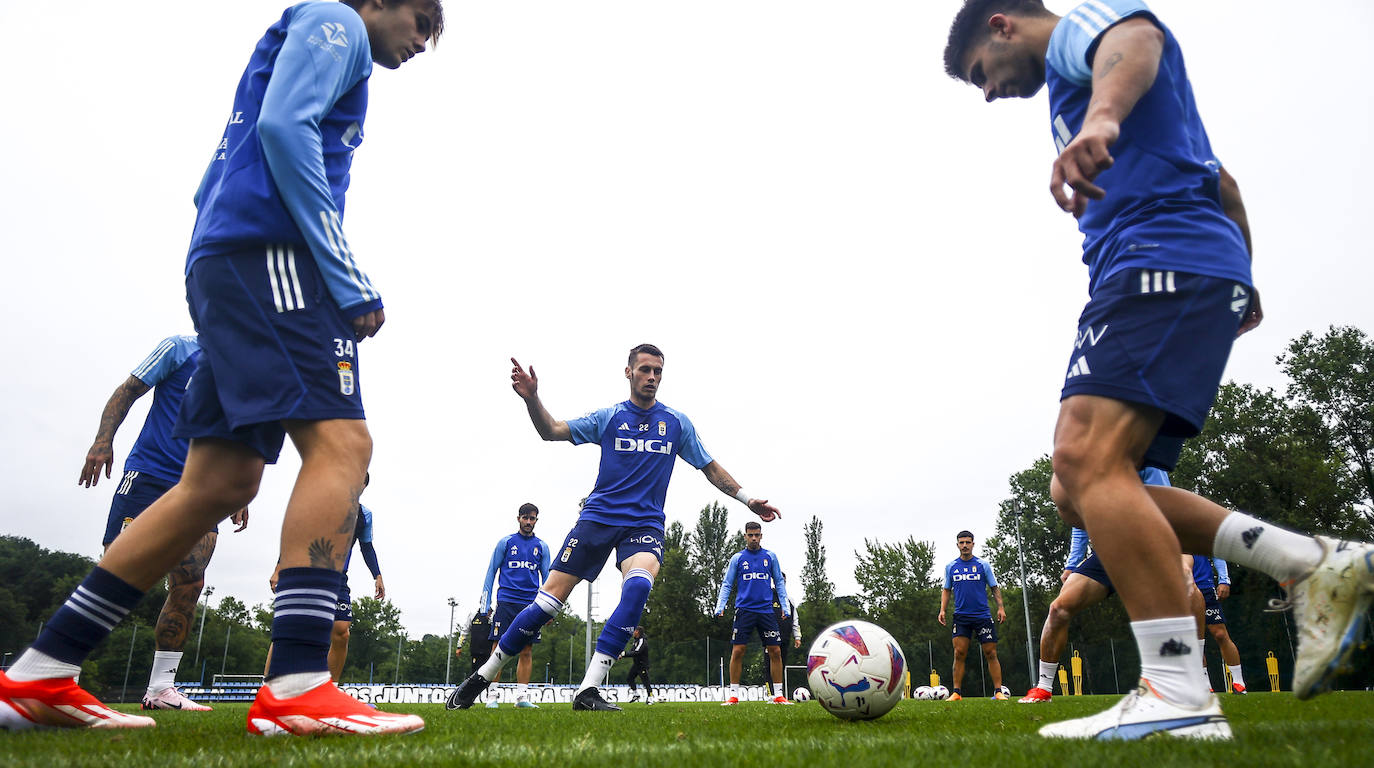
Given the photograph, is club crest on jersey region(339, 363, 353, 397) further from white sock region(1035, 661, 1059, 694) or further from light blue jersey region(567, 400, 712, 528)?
white sock region(1035, 661, 1059, 694)

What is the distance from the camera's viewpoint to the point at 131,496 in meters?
6.43

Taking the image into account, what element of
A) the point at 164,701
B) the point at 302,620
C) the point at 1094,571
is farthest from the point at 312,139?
the point at 1094,571

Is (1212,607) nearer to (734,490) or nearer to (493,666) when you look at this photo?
(734,490)

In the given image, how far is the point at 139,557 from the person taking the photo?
9.14 feet

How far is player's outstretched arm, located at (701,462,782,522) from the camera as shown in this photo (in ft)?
21.9

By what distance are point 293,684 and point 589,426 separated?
184 inches

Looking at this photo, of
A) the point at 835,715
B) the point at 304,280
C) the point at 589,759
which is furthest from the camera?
the point at 835,715

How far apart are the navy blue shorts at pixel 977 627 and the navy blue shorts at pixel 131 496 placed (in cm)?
1227

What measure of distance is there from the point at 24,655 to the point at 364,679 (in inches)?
2628

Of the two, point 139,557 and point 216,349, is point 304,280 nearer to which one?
point 216,349

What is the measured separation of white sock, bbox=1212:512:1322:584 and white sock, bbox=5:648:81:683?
4.01 meters

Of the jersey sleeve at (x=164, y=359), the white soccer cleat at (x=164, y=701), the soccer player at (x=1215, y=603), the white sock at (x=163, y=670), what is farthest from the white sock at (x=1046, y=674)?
the jersey sleeve at (x=164, y=359)

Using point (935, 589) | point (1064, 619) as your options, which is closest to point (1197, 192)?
point (1064, 619)

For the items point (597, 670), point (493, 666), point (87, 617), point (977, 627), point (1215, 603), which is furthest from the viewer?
point (977, 627)
